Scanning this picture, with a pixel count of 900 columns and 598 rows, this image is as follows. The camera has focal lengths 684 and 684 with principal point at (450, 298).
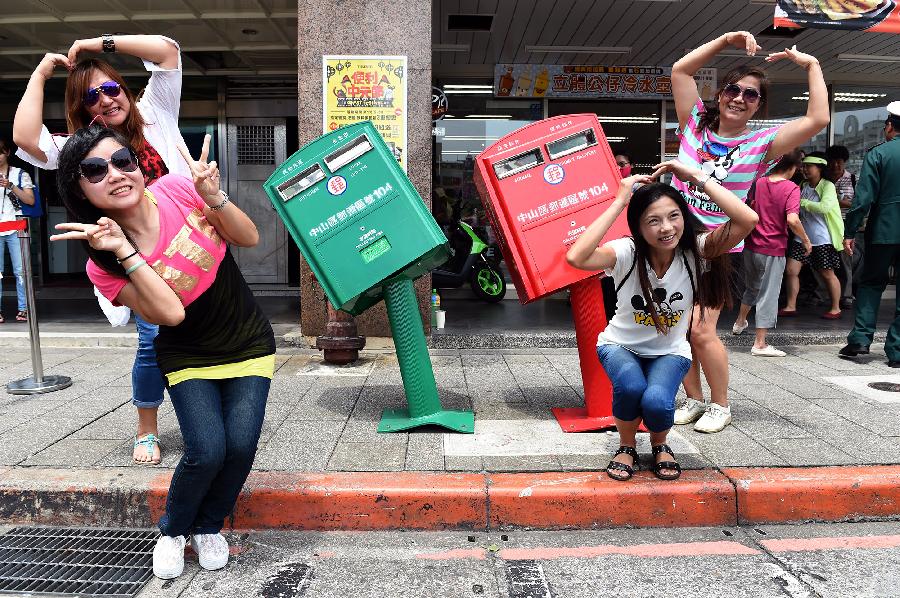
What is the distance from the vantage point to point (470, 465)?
336cm

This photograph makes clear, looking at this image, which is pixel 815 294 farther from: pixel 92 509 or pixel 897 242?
pixel 92 509

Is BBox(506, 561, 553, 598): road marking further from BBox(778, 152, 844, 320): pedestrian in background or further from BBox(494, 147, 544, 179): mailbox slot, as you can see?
BBox(778, 152, 844, 320): pedestrian in background

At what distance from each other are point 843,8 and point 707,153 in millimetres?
4093

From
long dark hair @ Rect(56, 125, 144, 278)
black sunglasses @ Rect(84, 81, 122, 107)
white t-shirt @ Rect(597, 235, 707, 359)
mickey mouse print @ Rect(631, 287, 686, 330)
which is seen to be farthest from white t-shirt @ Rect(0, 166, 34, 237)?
mickey mouse print @ Rect(631, 287, 686, 330)

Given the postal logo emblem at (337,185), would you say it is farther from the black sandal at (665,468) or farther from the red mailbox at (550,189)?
the black sandal at (665,468)

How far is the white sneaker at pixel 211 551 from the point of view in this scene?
2684 mm

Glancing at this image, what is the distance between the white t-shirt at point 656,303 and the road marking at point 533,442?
0.66 m

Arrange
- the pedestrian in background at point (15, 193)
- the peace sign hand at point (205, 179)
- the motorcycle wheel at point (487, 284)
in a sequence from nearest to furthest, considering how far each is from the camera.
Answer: the peace sign hand at point (205, 179) → the pedestrian in background at point (15, 193) → the motorcycle wheel at point (487, 284)

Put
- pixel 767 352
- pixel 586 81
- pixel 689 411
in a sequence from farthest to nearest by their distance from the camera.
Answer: pixel 586 81, pixel 767 352, pixel 689 411

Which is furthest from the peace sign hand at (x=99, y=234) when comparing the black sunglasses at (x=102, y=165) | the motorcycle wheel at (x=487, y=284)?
the motorcycle wheel at (x=487, y=284)

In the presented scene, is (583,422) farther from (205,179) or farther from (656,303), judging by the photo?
(205,179)

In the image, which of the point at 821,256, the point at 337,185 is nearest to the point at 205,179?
the point at 337,185

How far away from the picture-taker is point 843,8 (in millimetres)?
6457

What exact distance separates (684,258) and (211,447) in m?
2.23
